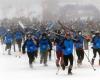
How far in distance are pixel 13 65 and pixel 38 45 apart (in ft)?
7.39

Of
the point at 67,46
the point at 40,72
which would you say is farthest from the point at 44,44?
the point at 67,46

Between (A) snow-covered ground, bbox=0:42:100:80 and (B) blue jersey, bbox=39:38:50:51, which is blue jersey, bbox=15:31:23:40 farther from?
(B) blue jersey, bbox=39:38:50:51

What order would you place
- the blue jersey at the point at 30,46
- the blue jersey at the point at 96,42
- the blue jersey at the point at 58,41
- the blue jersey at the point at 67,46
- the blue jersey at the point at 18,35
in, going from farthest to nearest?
1. the blue jersey at the point at 18,35
2. the blue jersey at the point at 96,42
3. the blue jersey at the point at 30,46
4. the blue jersey at the point at 58,41
5. the blue jersey at the point at 67,46

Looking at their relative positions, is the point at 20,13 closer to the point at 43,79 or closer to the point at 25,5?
the point at 25,5

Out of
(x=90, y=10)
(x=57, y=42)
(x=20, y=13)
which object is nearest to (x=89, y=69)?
(x=57, y=42)

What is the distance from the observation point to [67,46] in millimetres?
20297

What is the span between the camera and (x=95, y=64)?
24.6 m

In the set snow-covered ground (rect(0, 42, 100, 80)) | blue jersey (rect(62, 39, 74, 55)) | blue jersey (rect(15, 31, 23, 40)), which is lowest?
snow-covered ground (rect(0, 42, 100, 80))

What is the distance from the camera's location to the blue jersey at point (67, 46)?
795 inches

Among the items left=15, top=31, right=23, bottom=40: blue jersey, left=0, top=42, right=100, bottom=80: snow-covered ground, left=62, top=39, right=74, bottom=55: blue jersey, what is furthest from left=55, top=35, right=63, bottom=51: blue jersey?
left=15, top=31, right=23, bottom=40: blue jersey

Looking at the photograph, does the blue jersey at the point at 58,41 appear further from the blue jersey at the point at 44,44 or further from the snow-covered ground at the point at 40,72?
the blue jersey at the point at 44,44

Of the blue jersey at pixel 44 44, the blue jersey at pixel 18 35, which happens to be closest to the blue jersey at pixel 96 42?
the blue jersey at pixel 44 44

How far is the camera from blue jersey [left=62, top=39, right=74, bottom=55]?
20.2 meters

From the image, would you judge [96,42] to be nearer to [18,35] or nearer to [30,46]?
[30,46]
